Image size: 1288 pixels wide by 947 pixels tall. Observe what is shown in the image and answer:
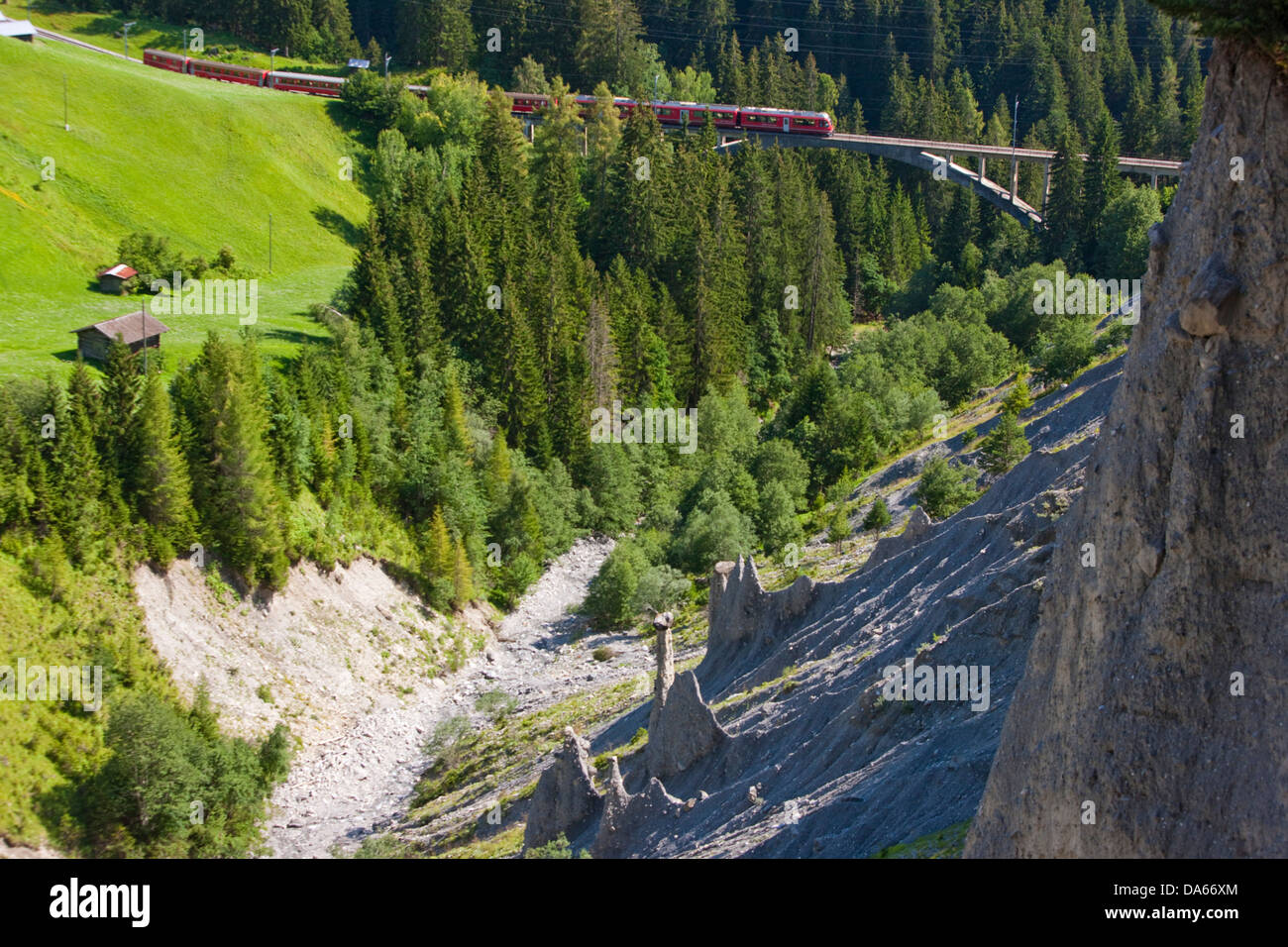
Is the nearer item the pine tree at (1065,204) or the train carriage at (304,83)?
the pine tree at (1065,204)

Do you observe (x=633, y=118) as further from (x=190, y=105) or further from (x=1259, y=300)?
(x=1259, y=300)

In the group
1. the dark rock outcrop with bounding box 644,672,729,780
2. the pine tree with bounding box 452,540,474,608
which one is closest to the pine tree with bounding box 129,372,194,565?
the pine tree with bounding box 452,540,474,608

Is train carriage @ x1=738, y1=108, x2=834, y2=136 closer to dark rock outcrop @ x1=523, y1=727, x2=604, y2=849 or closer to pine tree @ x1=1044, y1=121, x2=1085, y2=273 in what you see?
pine tree @ x1=1044, y1=121, x2=1085, y2=273

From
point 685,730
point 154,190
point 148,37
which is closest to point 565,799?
point 685,730

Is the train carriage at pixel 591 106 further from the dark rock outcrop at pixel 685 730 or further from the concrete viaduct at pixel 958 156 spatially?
the dark rock outcrop at pixel 685 730

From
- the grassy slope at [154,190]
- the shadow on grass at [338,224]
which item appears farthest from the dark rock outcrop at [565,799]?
the shadow on grass at [338,224]

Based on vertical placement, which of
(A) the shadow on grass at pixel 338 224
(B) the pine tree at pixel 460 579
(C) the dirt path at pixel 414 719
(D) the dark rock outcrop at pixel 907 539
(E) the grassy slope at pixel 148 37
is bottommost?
(C) the dirt path at pixel 414 719
